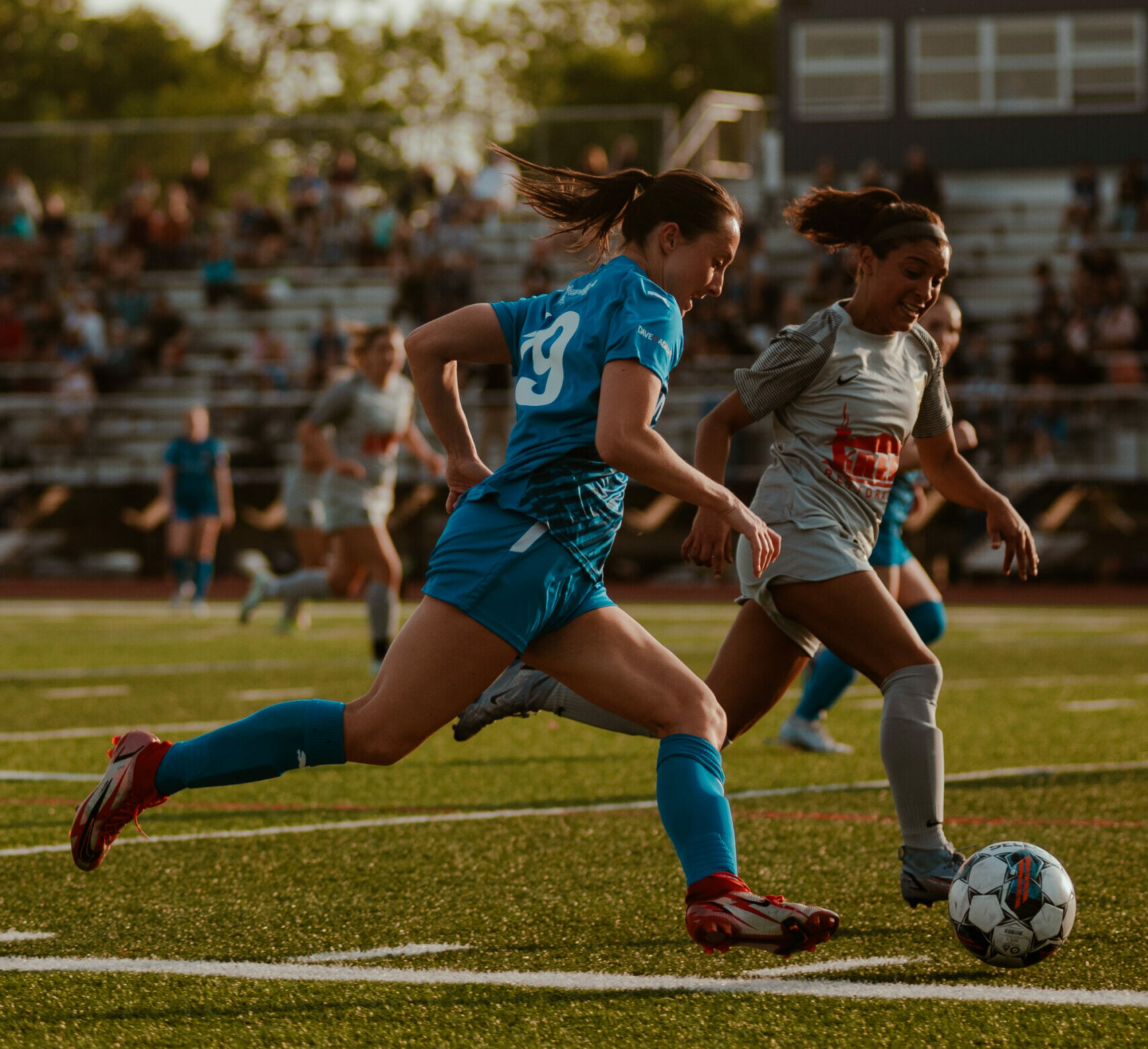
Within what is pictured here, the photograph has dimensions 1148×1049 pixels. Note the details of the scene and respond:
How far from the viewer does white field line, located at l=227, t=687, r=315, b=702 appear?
1030 centimetres

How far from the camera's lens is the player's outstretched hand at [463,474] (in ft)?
15.4

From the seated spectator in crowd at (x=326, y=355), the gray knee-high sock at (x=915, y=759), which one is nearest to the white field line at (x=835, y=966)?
→ the gray knee-high sock at (x=915, y=759)

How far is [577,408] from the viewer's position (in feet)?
13.3

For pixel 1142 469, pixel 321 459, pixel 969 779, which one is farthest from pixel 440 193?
pixel 969 779

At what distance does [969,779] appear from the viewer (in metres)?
7.32

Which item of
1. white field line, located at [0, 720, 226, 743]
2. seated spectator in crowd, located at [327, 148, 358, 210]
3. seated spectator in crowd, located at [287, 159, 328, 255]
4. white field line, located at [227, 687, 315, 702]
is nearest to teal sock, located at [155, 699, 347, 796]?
white field line, located at [0, 720, 226, 743]

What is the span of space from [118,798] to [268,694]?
6207mm

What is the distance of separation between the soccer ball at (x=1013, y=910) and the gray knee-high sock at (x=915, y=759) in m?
0.42

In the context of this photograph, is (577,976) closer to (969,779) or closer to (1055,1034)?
(1055,1034)

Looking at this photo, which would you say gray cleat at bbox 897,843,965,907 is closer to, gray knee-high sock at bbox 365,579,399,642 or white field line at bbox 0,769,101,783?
white field line at bbox 0,769,101,783

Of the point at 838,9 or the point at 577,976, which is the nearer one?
the point at 577,976

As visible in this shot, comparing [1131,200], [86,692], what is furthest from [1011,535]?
[1131,200]

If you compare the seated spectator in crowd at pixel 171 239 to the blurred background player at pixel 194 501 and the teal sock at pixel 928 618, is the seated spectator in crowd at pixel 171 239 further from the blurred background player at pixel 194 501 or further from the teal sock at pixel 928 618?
the teal sock at pixel 928 618

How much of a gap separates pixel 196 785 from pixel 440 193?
2480 centimetres
